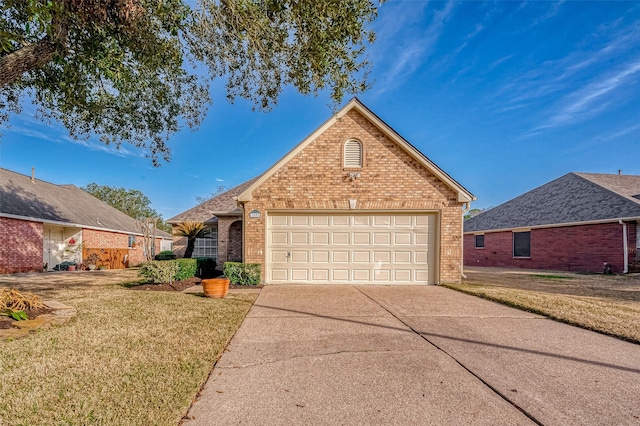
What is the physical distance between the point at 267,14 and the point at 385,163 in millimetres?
5930

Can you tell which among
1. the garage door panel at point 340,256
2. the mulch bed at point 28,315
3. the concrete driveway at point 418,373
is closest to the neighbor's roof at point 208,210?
the garage door panel at point 340,256

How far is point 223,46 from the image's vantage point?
23.7ft

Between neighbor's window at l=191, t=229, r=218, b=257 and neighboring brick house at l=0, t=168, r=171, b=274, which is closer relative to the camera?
neighboring brick house at l=0, t=168, r=171, b=274

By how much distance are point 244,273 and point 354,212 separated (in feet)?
14.3

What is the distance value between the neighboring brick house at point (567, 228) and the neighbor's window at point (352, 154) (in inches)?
575

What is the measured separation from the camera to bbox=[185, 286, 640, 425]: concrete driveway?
282 centimetres

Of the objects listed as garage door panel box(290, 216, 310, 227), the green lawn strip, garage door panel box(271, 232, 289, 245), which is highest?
garage door panel box(290, 216, 310, 227)

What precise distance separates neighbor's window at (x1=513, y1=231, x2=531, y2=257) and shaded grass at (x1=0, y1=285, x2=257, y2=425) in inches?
840

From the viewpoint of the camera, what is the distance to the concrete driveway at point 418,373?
9.27ft

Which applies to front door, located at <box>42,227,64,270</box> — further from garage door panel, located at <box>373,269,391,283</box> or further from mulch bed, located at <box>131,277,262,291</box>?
garage door panel, located at <box>373,269,391,283</box>

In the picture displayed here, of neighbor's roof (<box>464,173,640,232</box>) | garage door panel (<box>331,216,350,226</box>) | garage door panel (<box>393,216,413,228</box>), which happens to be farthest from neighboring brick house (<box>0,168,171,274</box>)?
neighbor's roof (<box>464,173,640,232</box>)

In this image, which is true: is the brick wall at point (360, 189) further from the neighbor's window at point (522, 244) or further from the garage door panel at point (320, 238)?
the neighbor's window at point (522, 244)

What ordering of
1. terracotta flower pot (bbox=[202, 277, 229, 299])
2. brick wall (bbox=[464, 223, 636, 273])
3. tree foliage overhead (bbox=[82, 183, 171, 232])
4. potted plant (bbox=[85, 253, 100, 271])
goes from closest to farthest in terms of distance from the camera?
terracotta flower pot (bbox=[202, 277, 229, 299])
brick wall (bbox=[464, 223, 636, 273])
potted plant (bbox=[85, 253, 100, 271])
tree foliage overhead (bbox=[82, 183, 171, 232])

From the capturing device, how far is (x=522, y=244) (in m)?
21.2
